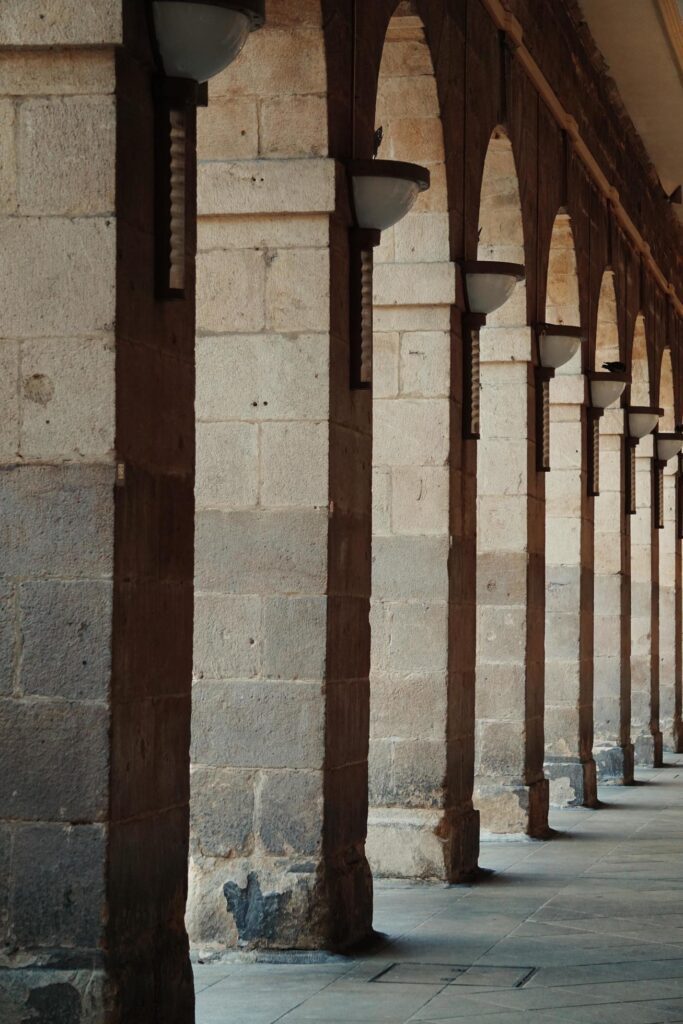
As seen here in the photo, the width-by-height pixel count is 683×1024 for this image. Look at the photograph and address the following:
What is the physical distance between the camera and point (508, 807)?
10.8 meters

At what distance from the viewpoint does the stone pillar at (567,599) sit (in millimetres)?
13039

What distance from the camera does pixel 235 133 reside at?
7133 millimetres

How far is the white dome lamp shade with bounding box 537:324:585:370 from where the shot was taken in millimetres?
11086

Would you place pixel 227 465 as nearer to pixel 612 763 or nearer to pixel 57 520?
pixel 57 520

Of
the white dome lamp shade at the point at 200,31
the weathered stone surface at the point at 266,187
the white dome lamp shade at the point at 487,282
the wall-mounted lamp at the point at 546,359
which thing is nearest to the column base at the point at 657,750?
the wall-mounted lamp at the point at 546,359

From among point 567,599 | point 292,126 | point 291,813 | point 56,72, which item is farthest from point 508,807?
point 56,72

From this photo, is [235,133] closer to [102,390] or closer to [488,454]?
[102,390]

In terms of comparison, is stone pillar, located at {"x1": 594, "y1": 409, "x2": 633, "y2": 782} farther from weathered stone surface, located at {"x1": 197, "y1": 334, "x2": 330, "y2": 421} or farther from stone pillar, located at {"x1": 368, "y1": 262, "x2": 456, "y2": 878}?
weathered stone surface, located at {"x1": 197, "y1": 334, "x2": 330, "y2": 421}

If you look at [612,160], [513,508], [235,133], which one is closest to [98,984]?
[235,133]

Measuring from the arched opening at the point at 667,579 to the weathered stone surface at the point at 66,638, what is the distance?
585 inches

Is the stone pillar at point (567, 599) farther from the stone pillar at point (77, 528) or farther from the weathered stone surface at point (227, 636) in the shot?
the stone pillar at point (77, 528)

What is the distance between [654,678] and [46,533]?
13.3 m

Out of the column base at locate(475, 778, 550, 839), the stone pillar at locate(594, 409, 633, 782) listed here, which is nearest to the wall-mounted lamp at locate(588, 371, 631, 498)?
the stone pillar at locate(594, 409, 633, 782)

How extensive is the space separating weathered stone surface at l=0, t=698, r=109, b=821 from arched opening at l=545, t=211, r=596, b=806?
837 cm
